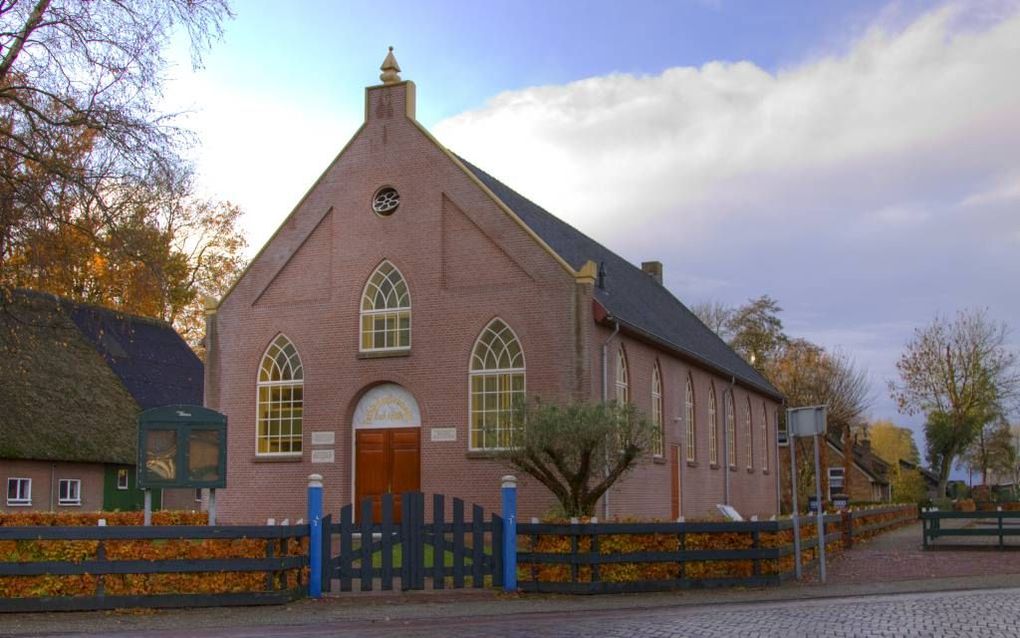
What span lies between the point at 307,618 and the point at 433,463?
12.3 m

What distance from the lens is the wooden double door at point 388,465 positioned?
88.2 ft

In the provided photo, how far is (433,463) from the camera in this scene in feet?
86.1

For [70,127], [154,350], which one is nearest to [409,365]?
[70,127]

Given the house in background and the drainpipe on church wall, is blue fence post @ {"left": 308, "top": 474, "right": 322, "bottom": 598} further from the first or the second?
the house in background

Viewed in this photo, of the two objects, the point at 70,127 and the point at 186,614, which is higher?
the point at 70,127

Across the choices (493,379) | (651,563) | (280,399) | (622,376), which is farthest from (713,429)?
(651,563)

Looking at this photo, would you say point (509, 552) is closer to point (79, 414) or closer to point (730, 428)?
point (730, 428)

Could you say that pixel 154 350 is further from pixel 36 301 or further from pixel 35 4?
pixel 35 4

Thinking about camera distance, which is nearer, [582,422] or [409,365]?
[582,422]

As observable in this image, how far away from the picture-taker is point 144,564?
14742 millimetres

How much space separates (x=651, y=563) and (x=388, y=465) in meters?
11.6

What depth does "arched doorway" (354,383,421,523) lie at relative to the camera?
26938 mm

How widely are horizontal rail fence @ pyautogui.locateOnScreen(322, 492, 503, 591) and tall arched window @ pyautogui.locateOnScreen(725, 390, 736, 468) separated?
22.9 meters

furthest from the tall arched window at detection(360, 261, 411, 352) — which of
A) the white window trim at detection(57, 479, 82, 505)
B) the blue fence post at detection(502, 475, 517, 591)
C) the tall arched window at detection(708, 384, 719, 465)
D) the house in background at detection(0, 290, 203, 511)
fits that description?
the white window trim at detection(57, 479, 82, 505)
